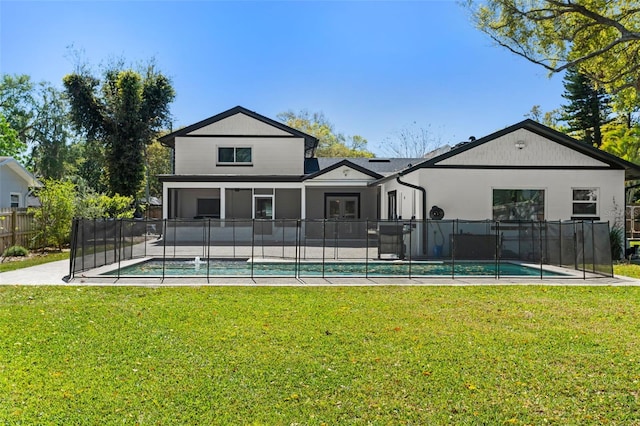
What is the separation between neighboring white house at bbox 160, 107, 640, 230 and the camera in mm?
16500

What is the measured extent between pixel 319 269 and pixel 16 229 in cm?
1177

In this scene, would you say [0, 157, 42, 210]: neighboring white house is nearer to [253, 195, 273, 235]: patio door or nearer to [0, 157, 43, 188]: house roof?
[0, 157, 43, 188]: house roof

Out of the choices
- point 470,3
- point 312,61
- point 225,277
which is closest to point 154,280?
point 225,277

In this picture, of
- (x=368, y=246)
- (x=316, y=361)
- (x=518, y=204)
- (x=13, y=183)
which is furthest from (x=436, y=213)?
(x=13, y=183)

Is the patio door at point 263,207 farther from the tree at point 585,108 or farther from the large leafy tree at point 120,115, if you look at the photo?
the tree at point 585,108

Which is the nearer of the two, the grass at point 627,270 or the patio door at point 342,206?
the grass at point 627,270

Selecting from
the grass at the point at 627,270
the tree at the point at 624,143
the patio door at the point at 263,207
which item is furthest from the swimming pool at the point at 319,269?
the tree at the point at 624,143

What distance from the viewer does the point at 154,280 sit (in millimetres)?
10953

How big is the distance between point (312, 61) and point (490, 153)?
1498 cm

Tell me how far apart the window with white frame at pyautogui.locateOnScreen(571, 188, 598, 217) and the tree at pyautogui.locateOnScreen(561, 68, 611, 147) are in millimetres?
23085

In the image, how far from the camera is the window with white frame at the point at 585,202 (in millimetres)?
16859

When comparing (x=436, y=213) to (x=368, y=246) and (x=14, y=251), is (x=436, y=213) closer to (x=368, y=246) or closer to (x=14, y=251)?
(x=368, y=246)

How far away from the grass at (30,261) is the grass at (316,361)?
562 cm

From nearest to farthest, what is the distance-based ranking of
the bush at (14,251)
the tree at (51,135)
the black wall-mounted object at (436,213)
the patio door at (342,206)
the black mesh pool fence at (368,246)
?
the black mesh pool fence at (368,246) → the bush at (14,251) → the black wall-mounted object at (436,213) → the patio door at (342,206) → the tree at (51,135)
